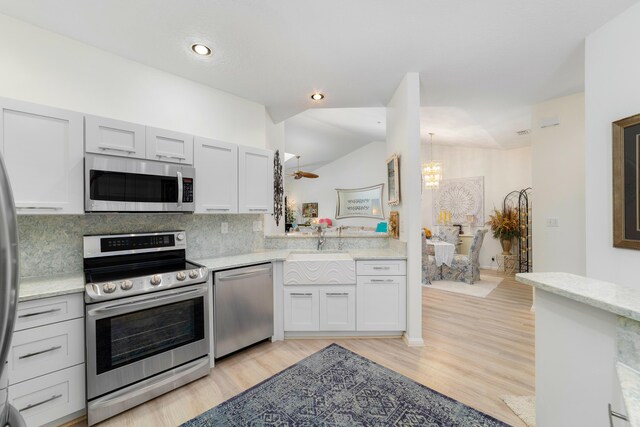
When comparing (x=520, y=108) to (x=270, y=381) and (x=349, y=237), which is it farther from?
(x=270, y=381)

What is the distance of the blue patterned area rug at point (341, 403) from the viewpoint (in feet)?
5.51

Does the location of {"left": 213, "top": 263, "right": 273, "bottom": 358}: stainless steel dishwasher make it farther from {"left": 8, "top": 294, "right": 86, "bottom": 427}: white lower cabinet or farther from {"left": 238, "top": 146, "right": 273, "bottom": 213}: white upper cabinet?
{"left": 8, "top": 294, "right": 86, "bottom": 427}: white lower cabinet

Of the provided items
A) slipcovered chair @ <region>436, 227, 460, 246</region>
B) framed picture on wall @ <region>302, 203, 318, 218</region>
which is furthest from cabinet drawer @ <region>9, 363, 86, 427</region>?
framed picture on wall @ <region>302, 203, 318, 218</region>

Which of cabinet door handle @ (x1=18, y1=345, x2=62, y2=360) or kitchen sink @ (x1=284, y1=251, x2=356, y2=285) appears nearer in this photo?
cabinet door handle @ (x1=18, y1=345, x2=62, y2=360)

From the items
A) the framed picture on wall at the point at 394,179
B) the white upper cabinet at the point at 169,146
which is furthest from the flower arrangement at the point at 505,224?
the white upper cabinet at the point at 169,146

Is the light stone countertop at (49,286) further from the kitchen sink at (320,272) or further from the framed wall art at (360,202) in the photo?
the framed wall art at (360,202)

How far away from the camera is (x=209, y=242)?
284 centimetres

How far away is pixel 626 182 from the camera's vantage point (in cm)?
177

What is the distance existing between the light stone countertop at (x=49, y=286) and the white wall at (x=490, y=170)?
22.0 ft

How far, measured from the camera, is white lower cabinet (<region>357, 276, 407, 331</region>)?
2715 mm

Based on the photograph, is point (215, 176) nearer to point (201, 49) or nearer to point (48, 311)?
point (201, 49)

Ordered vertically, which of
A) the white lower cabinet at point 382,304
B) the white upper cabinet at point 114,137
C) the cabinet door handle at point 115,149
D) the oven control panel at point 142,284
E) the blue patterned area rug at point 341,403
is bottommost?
the blue patterned area rug at point 341,403

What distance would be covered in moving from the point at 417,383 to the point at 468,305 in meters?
2.17

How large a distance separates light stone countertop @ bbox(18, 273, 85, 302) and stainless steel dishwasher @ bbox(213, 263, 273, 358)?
2.96 ft
